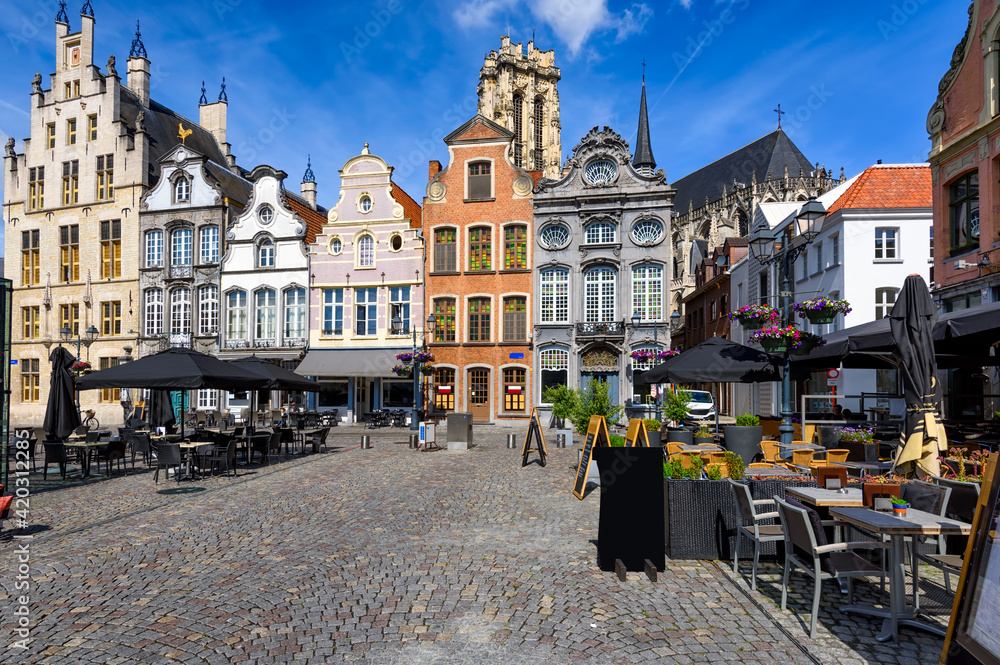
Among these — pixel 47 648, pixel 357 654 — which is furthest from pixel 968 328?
pixel 47 648

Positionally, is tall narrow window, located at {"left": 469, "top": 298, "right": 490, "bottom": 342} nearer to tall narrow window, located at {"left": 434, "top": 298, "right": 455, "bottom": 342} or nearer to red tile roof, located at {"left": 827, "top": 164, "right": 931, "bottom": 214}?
tall narrow window, located at {"left": 434, "top": 298, "right": 455, "bottom": 342}

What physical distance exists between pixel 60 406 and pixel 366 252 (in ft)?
59.8

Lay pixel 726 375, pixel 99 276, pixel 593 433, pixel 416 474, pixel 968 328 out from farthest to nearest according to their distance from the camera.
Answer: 1. pixel 99 276
2. pixel 416 474
3. pixel 726 375
4. pixel 593 433
5. pixel 968 328

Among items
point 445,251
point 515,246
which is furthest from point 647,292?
point 445,251

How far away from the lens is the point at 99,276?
33031mm

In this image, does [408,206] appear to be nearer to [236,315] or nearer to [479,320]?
[479,320]

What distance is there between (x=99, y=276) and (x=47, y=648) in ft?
111

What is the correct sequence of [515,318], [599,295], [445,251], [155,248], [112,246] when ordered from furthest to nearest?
[112,246] → [155,248] → [445,251] → [515,318] → [599,295]

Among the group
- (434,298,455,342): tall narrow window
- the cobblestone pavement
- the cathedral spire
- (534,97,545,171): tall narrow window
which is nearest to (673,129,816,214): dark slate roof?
the cathedral spire

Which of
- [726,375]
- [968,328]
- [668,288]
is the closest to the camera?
[968,328]

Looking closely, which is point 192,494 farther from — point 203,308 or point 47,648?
point 203,308

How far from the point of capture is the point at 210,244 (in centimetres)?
3158

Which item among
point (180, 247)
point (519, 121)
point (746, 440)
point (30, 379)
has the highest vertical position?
point (519, 121)

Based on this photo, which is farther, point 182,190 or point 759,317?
point 182,190
